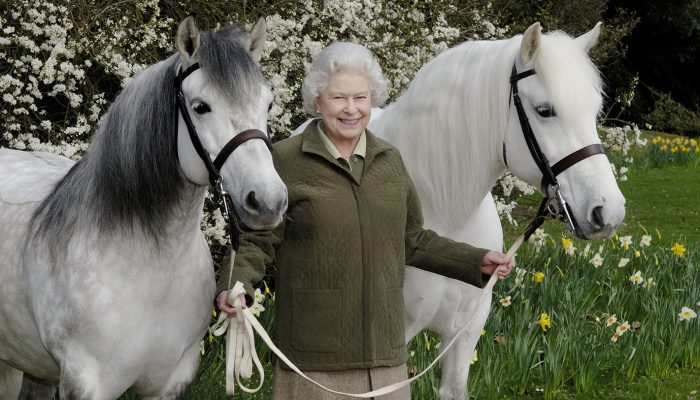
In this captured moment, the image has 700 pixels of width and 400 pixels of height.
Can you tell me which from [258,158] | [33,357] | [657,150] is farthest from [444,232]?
[657,150]

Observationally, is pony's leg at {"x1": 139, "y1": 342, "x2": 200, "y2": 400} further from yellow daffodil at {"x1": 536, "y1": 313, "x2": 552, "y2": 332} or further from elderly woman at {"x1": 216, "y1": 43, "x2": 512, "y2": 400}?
yellow daffodil at {"x1": 536, "y1": 313, "x2": 552, "y2": 332}

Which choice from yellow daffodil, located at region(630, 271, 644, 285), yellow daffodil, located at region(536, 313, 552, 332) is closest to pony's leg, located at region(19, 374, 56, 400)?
yellow daffodil, located at region(536, 313, 552, 332)

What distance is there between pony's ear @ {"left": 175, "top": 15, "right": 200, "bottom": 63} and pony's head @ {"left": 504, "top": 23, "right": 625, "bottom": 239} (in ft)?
3.61

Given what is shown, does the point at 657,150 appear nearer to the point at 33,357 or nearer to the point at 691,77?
the point at 691,77

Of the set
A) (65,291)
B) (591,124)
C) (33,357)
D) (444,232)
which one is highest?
(591,124)

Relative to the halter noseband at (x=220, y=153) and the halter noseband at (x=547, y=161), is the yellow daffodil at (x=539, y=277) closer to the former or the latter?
the halter noseband at (x=547, y=161)

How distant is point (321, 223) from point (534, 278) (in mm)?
3288

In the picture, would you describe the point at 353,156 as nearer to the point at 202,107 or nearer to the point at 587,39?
the point at 202,107

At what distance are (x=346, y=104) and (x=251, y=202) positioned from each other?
45 centimetres

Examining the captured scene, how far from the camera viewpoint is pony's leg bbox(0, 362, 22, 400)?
12.6 ft

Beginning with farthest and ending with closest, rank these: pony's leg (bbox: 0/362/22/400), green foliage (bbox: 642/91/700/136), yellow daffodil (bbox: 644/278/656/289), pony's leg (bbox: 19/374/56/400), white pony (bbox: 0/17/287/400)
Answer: green foliage (bbox: 642/91/700/136) < yellow daffodil (bbox: 644/278/656/289) < pony's leg (bbox: 0/362/22/400) < pony's leg (bbox: 19/374/56/400) < white pony (bbox: 0/17/287/400)

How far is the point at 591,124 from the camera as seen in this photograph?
2.94 m

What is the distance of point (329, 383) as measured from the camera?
269 cm

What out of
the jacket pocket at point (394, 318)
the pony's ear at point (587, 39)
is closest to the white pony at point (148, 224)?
the jacket pocket at point (394, 318)
